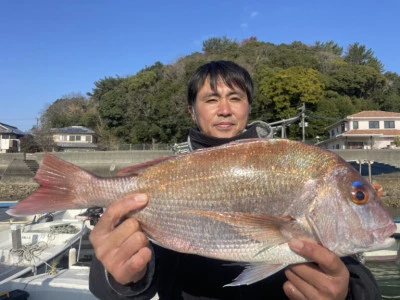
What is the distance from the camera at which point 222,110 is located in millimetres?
2498

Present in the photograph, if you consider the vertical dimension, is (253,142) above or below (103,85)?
below

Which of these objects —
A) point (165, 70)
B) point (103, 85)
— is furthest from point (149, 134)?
point (103, 85)

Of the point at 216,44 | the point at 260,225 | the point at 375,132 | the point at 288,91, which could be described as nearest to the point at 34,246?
the point at 260,225

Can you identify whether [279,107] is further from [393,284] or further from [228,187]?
[228,187]

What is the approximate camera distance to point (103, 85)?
65250mm

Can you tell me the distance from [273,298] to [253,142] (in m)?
0.97

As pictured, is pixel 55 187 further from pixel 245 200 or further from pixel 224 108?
pixel 224 108

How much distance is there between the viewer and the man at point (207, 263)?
5.74 ft

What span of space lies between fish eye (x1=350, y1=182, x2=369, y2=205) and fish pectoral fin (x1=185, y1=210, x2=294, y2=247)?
36cm

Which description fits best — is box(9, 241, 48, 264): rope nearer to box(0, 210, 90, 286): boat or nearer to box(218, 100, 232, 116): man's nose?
box(0, 210, 90, 286): boat

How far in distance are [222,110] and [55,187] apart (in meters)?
1.20

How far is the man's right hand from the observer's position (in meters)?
1.83

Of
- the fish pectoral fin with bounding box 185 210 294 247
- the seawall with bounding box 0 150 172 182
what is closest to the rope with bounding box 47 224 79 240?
the fish pectoral fin with bounding box 185 210 294 247

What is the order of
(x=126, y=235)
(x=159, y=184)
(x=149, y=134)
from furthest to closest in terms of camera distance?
(x=149, y=134)
(x=159, y=184)
(x=126, y=235)
